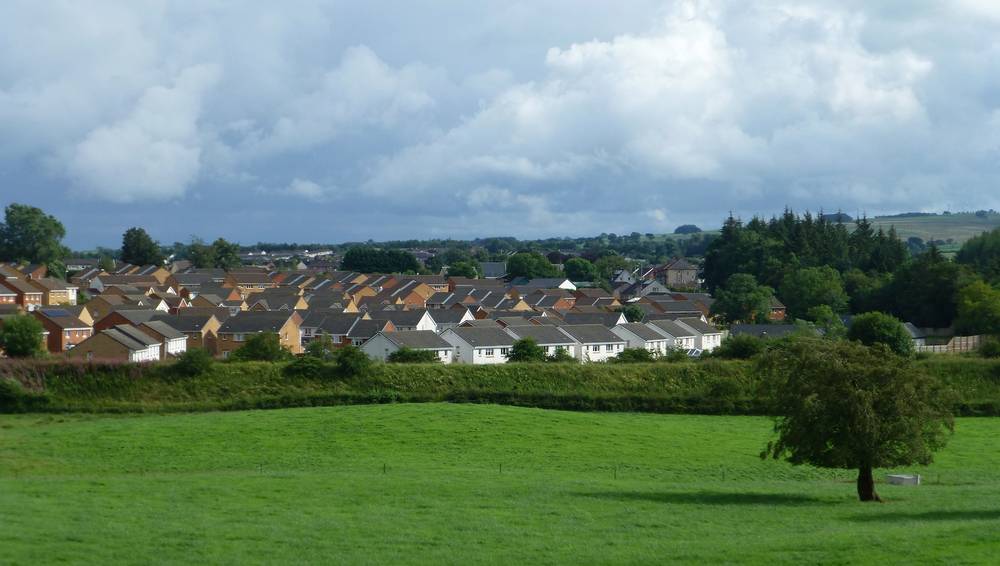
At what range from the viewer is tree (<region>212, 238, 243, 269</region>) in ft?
586

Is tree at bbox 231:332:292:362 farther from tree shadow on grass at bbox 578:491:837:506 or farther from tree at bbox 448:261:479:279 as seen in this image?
tree at bbox 448:261:479:279

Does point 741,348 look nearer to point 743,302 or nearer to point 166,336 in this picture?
point 166,336

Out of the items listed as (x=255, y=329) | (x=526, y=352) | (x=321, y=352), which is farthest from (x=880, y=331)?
(x=255, y=329)

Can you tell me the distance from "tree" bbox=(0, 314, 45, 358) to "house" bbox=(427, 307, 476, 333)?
110ft

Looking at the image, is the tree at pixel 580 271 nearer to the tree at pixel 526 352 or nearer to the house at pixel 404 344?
the house at pixel 404 344

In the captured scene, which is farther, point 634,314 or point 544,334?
point 634,314

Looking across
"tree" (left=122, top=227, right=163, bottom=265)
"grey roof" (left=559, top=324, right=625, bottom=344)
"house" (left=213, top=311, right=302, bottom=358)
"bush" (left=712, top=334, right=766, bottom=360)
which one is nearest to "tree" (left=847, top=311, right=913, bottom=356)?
"bush" (left=712, top=334, right=766, bottom=360)

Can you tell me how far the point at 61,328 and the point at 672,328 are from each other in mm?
46346

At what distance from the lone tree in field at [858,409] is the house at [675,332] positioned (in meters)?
57.4

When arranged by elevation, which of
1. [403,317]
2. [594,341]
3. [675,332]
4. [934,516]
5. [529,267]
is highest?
[529,267]

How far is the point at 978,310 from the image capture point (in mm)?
78688

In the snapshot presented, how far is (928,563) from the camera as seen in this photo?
18156 mm

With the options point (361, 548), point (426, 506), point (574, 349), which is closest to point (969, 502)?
point (426, 506)

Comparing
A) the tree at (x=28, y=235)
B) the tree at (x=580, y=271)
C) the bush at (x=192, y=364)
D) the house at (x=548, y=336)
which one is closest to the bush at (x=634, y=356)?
the house at (x=548, y=336)
